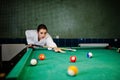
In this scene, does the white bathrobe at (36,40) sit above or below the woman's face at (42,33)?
below

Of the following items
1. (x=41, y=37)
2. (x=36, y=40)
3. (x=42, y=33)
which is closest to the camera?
(x=42, y=33)

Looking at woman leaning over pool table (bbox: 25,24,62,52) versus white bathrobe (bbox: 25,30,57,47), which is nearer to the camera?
woman leaning over pool table (bbox: 25,24,62,52)

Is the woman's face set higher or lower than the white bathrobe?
higher

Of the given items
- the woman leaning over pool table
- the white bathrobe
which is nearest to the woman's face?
the woman leaning over pool table

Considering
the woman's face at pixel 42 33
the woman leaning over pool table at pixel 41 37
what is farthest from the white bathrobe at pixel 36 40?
the woman's face at pixel 42 33

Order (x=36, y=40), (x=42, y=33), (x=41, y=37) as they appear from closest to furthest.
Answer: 1. (x=42, y=33)
2. (x=41, y=37)
3. (x=36, y=40)

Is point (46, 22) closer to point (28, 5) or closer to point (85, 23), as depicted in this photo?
point (28, 5)

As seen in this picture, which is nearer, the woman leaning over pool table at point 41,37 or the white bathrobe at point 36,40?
the woman leaning over pool table at point 41,37

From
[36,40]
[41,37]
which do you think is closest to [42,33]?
[41,37]

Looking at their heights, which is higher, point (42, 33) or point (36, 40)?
point (42, 33)

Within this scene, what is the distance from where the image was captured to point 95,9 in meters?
5.99

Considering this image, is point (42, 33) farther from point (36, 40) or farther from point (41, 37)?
point (36, 40)

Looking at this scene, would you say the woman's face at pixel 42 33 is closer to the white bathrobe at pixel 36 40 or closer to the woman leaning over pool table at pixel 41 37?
the woman leaning over pool table at pixel 41 37

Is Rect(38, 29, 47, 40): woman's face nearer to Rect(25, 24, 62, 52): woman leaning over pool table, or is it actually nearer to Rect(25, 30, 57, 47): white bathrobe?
Rect(25, 24, 62, 52): woman leaning over pool table
